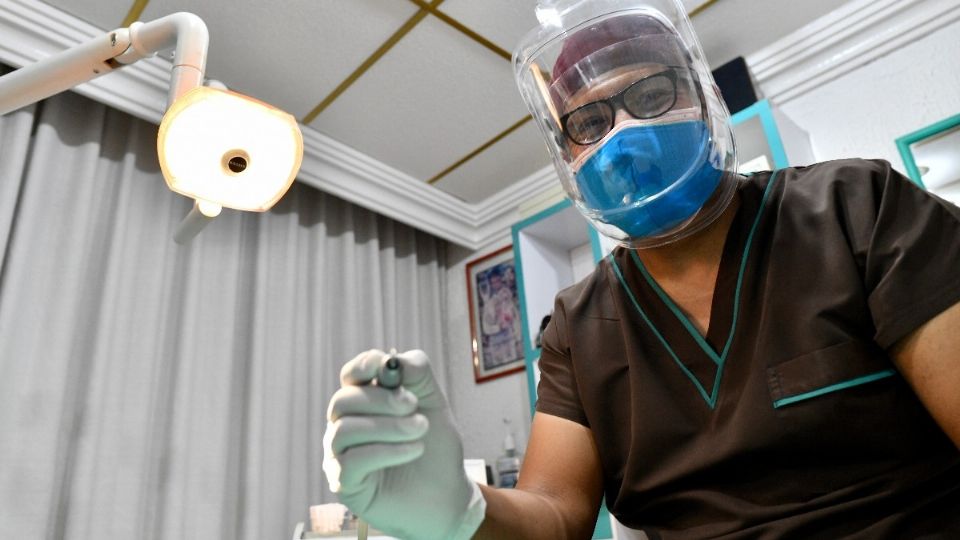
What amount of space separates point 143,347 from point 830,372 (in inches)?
65.9

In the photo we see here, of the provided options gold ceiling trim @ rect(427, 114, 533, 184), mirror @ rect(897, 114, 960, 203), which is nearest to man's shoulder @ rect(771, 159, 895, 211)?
mirror @ rect(897, 114, 960, 203)

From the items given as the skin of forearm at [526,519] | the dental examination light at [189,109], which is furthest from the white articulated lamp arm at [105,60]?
the skin of forearm at [526,519]

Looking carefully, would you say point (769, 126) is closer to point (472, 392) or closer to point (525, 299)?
point (525, 299)

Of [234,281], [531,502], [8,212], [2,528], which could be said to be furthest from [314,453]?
[531,502]

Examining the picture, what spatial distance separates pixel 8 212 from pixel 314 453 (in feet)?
3.59

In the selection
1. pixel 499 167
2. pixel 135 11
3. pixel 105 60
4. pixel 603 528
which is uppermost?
pixel 135 11

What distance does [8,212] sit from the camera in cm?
156

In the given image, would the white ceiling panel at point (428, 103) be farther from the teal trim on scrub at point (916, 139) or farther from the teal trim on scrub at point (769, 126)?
the teal trim on scrub at point (916, 139)

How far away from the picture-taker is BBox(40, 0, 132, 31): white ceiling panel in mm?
1613

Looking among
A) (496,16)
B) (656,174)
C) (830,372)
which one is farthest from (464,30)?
(830,372)

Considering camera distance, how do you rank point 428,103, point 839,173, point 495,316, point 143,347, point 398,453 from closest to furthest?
point 398,453
point 839,173
point 143,347
point 428,103
point 495,316

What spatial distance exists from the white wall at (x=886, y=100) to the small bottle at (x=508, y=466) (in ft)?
4.41

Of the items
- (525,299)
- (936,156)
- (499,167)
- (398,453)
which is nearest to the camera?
(398,453)

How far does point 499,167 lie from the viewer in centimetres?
244
